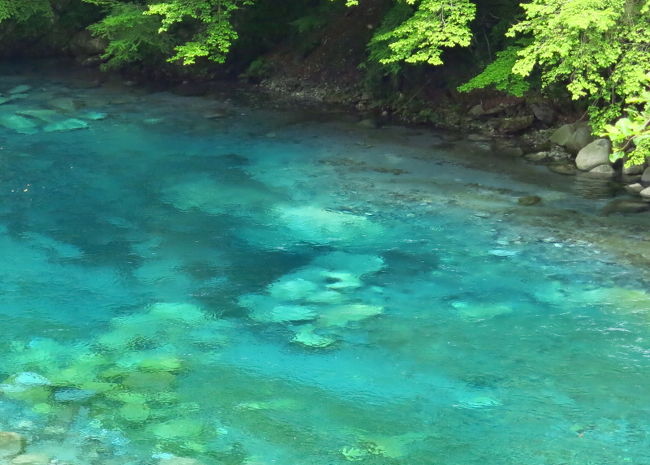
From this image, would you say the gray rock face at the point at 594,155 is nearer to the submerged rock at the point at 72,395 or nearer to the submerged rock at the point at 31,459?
the submerged rock at the point at 72,395

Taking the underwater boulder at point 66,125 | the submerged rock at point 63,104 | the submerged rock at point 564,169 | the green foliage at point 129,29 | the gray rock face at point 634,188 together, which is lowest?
the gray rock face at point 634,188

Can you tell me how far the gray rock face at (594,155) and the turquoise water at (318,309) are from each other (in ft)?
2.67

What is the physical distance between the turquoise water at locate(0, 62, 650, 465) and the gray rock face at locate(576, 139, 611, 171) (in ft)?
2.67

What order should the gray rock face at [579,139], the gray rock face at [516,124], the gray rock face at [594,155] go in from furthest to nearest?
1. the gray rock face at [516,124]
2. the gray rock face at [579,139]
3. the gray rock face at [594,155]

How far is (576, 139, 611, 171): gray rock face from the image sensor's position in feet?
38.1

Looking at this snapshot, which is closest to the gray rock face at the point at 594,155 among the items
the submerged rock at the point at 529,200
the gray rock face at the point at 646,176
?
the gray rock face at the point at 646,176

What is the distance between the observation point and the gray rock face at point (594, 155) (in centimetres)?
1161

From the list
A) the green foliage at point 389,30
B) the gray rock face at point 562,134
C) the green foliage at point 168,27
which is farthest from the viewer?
the green foliage at point 168,27

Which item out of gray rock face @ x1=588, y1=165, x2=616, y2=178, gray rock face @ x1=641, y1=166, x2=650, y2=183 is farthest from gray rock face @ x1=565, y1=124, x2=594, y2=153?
gray rock face @ x1=641, y1=166, x2=650, y2=183

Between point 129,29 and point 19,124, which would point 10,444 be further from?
point 129,29

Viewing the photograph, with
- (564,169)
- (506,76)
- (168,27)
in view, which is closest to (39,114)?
(168,27)

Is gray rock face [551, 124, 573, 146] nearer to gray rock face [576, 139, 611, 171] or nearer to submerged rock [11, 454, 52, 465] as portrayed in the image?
gray rock face [576, 139, 611, 171]

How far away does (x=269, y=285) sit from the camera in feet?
29.0

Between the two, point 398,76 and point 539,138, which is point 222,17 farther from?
point 539,138
